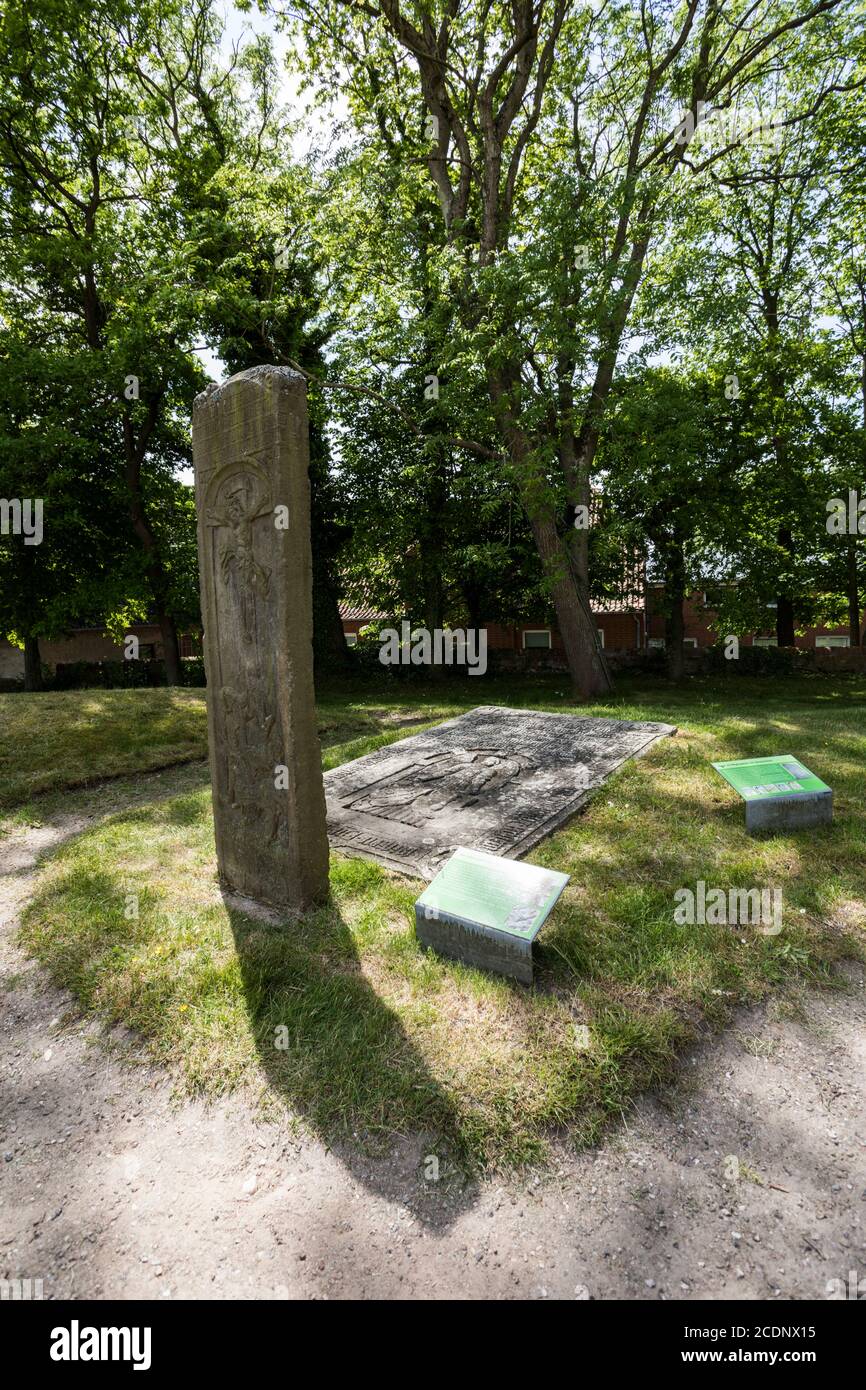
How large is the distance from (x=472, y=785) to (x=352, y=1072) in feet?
11.4

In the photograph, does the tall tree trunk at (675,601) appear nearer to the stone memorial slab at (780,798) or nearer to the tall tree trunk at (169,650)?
the stone memorial slab at (780,798)

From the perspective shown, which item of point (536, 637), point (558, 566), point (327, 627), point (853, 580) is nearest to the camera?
point (558, 566)

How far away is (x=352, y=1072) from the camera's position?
2.63 m

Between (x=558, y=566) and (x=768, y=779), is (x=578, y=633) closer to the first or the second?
(x=558, y=566)

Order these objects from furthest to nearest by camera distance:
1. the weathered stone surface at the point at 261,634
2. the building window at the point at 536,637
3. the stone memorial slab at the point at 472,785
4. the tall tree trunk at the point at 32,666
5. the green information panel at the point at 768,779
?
the building window at the point at 536,637, the tall tree trunk at the point at 32,666, the stone memorial slab at the point at 472,785, the green information panel at the point at 768,779, the weathered stone surface at the point at 261,634

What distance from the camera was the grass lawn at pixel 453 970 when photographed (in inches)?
98.9

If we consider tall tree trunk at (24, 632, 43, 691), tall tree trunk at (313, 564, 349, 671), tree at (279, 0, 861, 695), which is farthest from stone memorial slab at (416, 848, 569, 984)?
tall tree trunk at (24, 632, 43, 691)

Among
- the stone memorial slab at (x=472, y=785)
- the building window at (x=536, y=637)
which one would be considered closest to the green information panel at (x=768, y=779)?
the stone memorial slab at (x=472, y=785)

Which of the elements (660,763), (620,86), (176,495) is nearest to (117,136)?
(176,495)

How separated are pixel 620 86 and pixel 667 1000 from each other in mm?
17328

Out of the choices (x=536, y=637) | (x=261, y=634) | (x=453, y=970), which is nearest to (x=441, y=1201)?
(x=453, y=970)

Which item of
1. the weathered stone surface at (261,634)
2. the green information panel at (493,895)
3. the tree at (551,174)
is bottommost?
the green information panel at (493,895)

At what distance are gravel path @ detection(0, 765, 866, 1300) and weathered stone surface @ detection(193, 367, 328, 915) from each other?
4.79 feet

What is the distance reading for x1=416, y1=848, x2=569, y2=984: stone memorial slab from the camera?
313 centimetres
